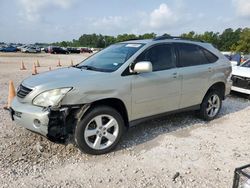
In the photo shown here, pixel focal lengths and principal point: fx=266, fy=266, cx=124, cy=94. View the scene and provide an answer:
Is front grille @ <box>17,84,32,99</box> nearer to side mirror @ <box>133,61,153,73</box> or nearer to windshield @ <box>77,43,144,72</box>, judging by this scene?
windshield @ <box>77,43,144,72</box>

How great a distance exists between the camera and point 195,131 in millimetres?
5207

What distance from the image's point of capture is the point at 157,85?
15.2 feet

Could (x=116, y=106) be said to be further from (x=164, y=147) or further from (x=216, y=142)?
(x=216, y=142)

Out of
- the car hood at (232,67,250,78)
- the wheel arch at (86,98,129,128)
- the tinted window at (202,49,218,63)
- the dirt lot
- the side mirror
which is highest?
the tinted window at (202,49,218,63)

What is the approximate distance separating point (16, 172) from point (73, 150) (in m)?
0.92

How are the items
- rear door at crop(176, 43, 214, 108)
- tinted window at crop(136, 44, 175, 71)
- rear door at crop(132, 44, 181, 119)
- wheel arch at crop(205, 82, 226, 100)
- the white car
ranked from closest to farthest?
rear door at crop(132, 44, 181, 119) < tinted window at crop(136, 44, 175, 71) < rear door at crop(176, 43, 214, 108) < wheel arch at crop(205, 82, 226, 100) < the white car

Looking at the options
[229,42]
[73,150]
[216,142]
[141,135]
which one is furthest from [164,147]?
[229,42]

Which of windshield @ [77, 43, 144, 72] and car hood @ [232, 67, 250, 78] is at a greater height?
windshield @ [77, 43, 144, 72]

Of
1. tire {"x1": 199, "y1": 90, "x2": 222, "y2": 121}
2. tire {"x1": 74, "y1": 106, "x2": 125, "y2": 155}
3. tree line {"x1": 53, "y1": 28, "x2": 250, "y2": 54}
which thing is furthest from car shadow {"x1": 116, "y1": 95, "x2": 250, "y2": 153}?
tree line {"x1": 53, "y1": 28, "x2": 250, "y2": 54}

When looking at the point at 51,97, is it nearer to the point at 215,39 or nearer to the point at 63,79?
the point at 63,79

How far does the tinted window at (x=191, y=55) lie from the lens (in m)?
5.21

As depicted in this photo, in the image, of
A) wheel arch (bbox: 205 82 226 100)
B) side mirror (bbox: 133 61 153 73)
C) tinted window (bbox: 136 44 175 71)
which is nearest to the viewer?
side mirror (bbox: 133 61 153 73)

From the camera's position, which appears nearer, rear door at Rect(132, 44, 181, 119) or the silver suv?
the silver suv

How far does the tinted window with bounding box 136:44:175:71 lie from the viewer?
15.3 feet
